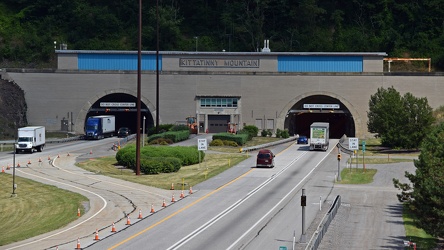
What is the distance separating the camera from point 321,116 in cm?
12556

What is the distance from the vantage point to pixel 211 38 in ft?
445

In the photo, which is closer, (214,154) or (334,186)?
(334,186)

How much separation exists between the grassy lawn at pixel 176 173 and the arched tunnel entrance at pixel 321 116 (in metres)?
29.8

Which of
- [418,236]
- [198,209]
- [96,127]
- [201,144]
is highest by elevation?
[96,127]

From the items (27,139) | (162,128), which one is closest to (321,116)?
(162,128)

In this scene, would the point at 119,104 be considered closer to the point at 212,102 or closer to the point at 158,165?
the point at 212,102

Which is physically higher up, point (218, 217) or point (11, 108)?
point (11, 108)

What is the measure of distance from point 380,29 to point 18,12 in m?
62.8

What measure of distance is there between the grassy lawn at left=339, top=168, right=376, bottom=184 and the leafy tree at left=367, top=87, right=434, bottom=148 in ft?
57.7

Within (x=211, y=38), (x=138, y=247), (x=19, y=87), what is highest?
(x=211, y=38)

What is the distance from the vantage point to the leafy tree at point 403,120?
282 ft

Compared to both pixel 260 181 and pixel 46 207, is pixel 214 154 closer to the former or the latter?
pixel 260 181

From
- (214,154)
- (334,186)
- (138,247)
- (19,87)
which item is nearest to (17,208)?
(138,247)

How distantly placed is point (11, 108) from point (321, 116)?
48.6 meters
